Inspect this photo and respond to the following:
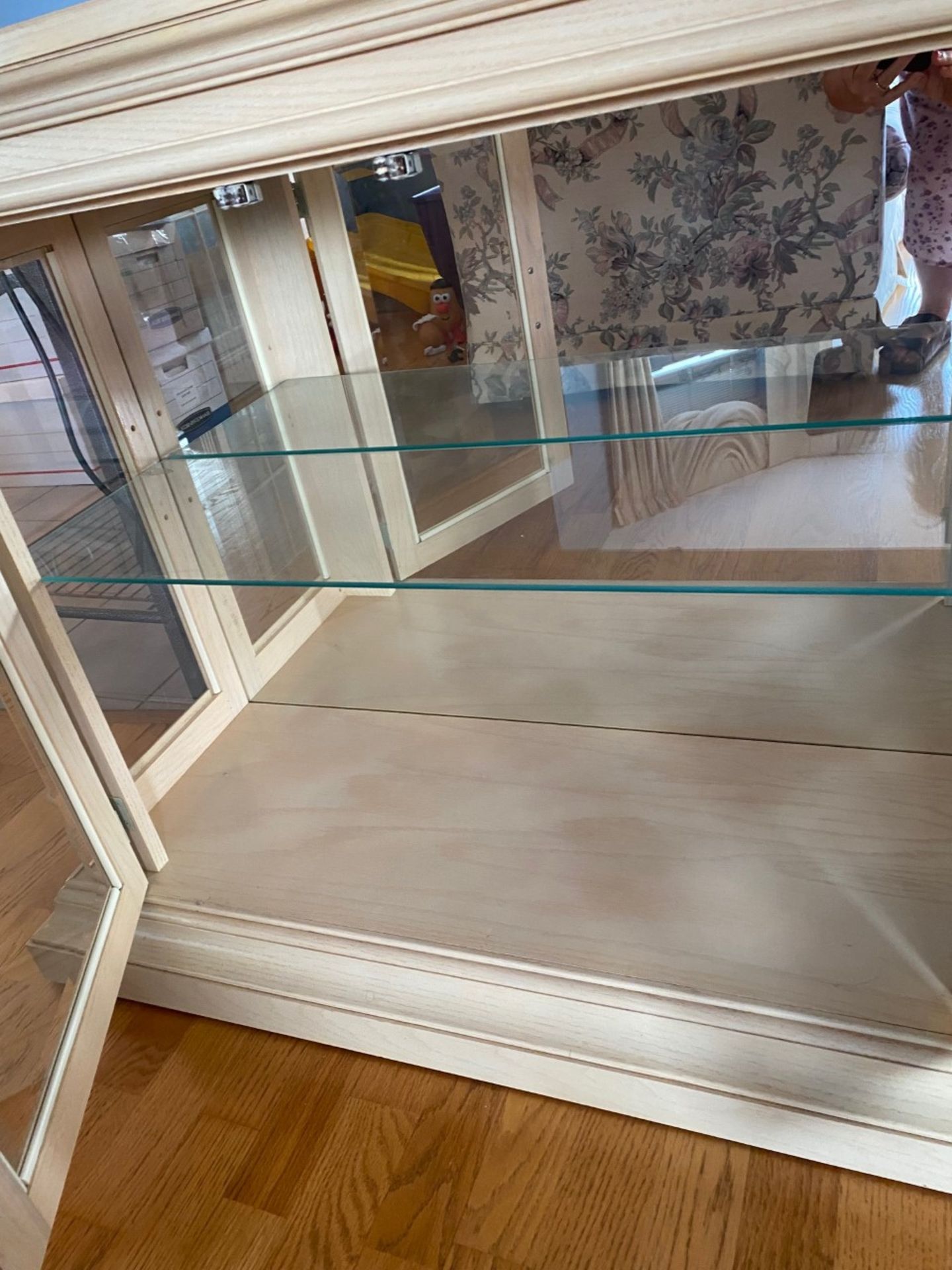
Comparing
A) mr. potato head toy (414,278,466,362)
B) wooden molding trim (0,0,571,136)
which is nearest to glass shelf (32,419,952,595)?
wooden molding trim (0,0,571,136)

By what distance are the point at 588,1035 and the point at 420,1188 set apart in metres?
0.17

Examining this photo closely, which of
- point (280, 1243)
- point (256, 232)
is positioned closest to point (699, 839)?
point (280, 1243)

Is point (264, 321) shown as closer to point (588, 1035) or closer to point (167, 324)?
point (167, 324)

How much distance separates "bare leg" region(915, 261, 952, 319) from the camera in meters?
1.46

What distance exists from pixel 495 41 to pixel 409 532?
1.30ft

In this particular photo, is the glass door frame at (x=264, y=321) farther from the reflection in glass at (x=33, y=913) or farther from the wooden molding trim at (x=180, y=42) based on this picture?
the wooden molding trim at (x=180, y=42)

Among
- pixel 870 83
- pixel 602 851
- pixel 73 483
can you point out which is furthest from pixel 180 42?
pixel 870 83

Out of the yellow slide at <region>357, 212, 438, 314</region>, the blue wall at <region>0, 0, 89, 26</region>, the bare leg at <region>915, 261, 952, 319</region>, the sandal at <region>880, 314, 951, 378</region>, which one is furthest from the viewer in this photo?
the bare leg at <region>915, 261, 952, 319</region>

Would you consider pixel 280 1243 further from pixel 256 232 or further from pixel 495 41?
pixel 256 232

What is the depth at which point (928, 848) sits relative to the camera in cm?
76

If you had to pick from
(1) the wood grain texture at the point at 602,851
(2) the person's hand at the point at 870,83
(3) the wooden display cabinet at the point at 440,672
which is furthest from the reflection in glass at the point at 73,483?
(2) the person's hand at the point at 870,83

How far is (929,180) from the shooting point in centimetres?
144

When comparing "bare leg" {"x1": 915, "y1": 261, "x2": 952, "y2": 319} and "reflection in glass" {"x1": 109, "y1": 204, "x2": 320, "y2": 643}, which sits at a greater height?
"reflection in glass" {"x1": 109, "y1": 204, "x2": 320, "y2": 643}

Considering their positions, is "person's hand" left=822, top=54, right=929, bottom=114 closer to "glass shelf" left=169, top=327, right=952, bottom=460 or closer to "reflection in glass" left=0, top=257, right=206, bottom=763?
"glass shelf" left=169, top=327, right=952, bottom=460
